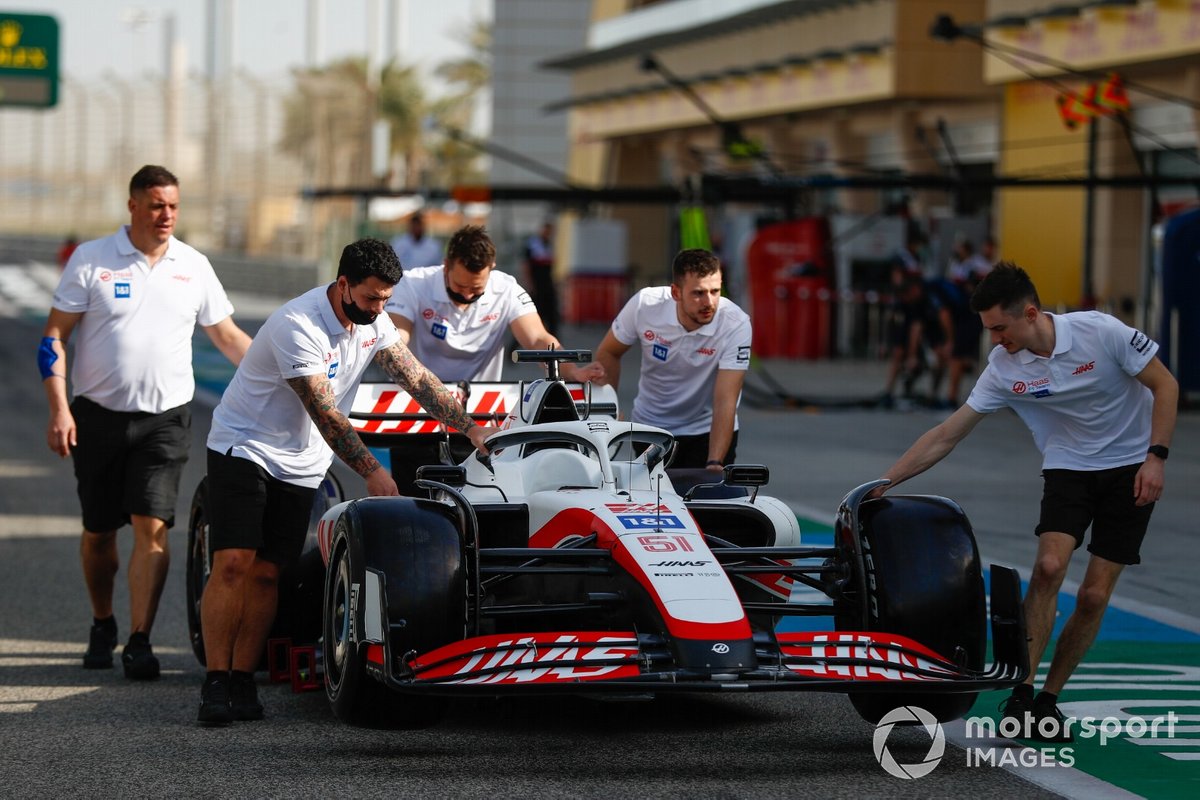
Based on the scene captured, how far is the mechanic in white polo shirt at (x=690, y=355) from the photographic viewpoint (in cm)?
910

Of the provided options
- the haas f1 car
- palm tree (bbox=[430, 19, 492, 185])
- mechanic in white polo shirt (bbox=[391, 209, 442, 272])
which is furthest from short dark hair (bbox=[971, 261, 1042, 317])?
palm tree (bbox=[430, 19, 492, 185])

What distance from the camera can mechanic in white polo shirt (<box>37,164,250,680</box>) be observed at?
8258 mm

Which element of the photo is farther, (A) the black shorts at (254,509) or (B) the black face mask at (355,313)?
(A) the black shorts at (254,509)

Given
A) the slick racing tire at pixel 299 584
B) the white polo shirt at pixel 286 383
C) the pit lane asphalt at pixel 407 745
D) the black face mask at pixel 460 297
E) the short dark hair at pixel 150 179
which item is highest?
the short dark hair at pixel 150 179

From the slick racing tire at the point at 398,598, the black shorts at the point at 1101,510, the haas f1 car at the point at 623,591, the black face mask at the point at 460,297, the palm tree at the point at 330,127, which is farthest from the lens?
the palm tree at the point at 330,127

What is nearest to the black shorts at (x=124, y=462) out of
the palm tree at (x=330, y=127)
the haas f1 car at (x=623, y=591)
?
the haas f1 car at (x=623, y=591)

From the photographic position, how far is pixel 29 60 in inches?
1388

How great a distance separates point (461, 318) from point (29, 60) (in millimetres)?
28082

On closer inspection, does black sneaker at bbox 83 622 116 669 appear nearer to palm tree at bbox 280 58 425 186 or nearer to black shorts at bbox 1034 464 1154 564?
black shorts at bbox 1034 464 1154 564

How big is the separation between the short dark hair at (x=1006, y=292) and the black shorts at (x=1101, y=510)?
64 cm

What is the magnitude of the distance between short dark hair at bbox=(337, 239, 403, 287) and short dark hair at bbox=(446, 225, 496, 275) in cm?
184

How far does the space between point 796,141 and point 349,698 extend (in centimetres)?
3250

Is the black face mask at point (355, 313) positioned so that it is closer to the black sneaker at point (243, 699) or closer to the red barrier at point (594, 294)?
the black sneaker at point (243, 699)

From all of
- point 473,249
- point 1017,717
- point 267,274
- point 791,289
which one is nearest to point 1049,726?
point 1017,717
